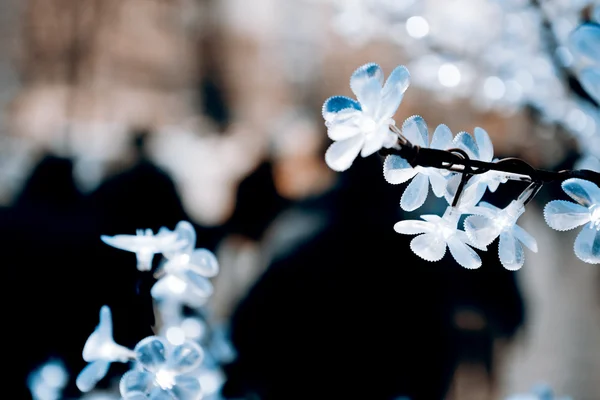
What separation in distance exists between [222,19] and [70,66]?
2.78 ft

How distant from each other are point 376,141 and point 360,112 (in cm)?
4

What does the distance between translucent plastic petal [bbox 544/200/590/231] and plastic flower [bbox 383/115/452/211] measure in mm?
136

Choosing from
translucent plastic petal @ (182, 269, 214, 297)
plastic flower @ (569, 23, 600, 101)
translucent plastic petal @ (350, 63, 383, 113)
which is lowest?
translucent plastic petal @ (182, 269, 214, 297)

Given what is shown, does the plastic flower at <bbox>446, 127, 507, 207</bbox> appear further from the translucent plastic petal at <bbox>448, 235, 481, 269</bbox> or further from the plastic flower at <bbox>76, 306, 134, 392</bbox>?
the plastic flower at <bbox>76, 306, 134, 392</bbox>

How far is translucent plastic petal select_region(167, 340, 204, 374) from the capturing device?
1.75 ft

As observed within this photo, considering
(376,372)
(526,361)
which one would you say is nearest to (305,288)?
(376,372)

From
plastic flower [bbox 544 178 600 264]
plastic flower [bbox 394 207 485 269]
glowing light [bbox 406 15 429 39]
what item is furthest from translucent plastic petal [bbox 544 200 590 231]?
glowing light [bbox 406 15 429 39]

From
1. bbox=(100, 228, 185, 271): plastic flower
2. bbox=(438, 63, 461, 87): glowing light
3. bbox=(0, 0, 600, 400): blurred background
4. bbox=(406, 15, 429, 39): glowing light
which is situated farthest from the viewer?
bbox=(0, 0, 600, 400): blurred background

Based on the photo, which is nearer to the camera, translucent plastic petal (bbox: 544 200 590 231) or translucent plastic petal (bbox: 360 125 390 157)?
translucent plastic petal (bbox: 360 125 390 157)

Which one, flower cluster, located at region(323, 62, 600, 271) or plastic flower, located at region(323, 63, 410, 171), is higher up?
plastic flower, located at region(323, 63, 410, 171)

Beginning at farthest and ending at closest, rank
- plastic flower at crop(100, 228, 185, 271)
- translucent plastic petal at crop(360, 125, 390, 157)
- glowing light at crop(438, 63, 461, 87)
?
glowing light at crop(438, 63, 461, 87)
plastic flower at crop(100, 228, 185, 271)
translucent plastic petal at crop(360, 125, 390, 157)

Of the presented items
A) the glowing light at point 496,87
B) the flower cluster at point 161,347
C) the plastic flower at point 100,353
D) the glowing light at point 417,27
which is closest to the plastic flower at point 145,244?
A: the flower cluster at point 161,347

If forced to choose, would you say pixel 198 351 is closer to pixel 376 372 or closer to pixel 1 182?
pixel 376 372

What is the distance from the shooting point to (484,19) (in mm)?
2195
